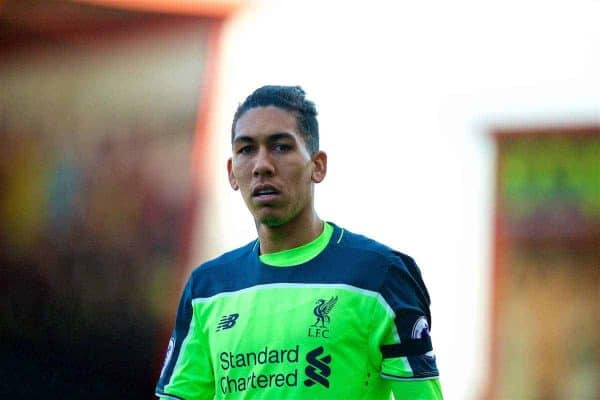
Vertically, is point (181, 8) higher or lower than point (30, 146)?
higher

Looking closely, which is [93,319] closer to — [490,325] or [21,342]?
[21,342]

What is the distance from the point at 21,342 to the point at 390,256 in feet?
9.36

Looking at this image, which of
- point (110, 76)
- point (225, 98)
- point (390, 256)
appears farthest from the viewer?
point (110, 76)

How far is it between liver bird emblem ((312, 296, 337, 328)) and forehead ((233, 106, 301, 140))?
0.39 meters

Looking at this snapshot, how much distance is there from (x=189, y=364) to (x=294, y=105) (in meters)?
0.65

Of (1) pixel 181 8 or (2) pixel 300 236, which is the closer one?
(2) pixel 300 236

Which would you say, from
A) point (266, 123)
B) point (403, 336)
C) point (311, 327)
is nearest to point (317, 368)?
point (311, 327)

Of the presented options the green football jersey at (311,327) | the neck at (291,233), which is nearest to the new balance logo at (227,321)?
the green football jersey at (311,327)

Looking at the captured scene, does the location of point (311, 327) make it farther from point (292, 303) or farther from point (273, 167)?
point (273, 167)

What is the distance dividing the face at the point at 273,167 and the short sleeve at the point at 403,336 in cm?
27

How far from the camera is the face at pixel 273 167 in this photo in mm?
2043

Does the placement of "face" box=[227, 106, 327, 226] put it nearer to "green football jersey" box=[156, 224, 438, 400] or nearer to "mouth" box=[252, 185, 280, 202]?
"mouth" box=[252, 185, 280, 202]

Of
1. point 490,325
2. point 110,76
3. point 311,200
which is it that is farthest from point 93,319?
point 311,200

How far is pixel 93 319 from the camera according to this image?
4.34 metres
